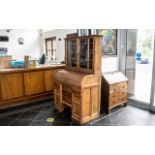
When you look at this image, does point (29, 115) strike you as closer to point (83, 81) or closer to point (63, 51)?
point (83, 81)

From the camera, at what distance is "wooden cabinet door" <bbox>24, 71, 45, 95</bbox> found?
13.9 ft

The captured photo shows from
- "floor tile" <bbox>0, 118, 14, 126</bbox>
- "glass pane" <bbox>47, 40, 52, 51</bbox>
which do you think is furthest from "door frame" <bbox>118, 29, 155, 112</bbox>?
"glass pane" <bbox>47, 40, 52, 51</bbox>

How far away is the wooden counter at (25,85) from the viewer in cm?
393

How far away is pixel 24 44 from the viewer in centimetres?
967

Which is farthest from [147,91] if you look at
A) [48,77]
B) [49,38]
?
[49,38]

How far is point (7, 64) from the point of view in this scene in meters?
4.70

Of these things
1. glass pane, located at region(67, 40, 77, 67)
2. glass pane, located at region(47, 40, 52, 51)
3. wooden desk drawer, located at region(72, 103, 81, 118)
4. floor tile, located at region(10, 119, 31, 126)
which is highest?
glass pane, located at region(47, 40, 52, 51)

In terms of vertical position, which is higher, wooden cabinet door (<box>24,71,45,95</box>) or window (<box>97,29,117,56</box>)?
window (<box>97,29,117,56</box>)

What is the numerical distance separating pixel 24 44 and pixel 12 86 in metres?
6.29

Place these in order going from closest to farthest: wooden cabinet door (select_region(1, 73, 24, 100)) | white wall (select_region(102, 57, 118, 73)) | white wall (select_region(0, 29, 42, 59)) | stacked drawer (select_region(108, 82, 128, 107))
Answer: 1. stacked drawer (select_region(108, 82, 128, 107))
2. wooden cabinet door (select_region(1, 73, 24, 100))
3. white wall (select_region(102, 57, 118, 73))
4. white wall (select_region(0, 29, 42, 59))

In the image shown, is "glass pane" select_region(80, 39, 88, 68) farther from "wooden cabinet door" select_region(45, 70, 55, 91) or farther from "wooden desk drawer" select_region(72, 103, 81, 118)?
"wooden cabinet door" select_region(45, 70, 55, 91)

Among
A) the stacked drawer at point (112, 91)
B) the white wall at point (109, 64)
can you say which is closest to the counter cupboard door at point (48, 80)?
the white wall at point (109, 64)

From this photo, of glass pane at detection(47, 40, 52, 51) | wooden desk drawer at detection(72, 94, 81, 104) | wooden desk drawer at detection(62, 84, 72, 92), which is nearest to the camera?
wooden desk drawer at detection(72, 94, 81, 104)

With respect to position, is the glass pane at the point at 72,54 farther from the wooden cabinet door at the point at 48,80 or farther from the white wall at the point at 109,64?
the wooden cabinet door at the point at 48,80
